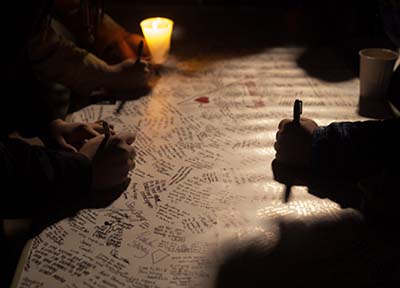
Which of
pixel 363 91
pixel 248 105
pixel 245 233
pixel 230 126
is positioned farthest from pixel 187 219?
pixel 363 91

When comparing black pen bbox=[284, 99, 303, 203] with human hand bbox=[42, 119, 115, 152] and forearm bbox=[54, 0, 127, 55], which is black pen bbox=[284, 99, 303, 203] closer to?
human hand bbox=[42, 119, 115, 152]

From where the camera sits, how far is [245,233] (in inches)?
27.9

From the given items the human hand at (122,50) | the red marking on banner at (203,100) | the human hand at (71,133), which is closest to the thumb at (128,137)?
the human hand at (71,133)

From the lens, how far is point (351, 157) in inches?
32.0

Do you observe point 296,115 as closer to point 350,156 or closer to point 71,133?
point 350,156

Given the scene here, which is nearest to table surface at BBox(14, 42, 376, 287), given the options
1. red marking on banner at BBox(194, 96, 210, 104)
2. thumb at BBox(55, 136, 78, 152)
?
red marking on banner at BBox(194, 96, 210, 104)

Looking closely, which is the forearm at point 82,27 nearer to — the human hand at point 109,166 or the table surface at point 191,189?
the table surface at point 191,189

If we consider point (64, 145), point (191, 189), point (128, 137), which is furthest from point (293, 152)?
point (64, 145)

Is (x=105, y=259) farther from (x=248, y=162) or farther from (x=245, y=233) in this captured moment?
(x=248, y=162)

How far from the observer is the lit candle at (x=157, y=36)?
129 centimetres

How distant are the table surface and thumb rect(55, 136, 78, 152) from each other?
5.2 inches

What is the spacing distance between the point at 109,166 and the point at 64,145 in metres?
0.15

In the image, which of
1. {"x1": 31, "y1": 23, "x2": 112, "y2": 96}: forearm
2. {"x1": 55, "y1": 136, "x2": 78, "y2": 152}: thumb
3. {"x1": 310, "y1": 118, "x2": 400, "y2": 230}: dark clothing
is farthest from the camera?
{"x1": 31, "y1": 23, "x2": 112, "y2": 96}: forearm

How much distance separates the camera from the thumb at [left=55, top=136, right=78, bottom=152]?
90 centimetres
